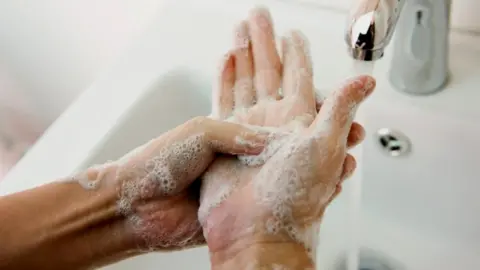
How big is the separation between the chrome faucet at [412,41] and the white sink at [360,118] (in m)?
0.02

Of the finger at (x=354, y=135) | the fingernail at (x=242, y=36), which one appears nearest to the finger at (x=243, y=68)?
the fingernail at (x=242, y=36)

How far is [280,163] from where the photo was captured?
49 cm

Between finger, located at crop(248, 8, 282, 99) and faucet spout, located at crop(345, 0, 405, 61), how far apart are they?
11 centimetres

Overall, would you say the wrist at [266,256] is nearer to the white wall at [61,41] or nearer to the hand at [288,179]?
the hand at [288,179]

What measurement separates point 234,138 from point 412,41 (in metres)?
0.21

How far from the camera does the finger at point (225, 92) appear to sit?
601 millimetres

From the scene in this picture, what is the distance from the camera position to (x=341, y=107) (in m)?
0.49

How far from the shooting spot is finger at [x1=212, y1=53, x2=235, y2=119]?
1.97 feet

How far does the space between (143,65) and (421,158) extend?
11.8 inches

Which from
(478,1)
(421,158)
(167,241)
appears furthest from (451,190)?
(167,241)

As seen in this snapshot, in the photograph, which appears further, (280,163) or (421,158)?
(421,158)

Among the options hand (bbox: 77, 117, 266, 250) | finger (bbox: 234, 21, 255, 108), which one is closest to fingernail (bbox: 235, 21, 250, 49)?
finger (bbox: 234, 21, 255, 108)

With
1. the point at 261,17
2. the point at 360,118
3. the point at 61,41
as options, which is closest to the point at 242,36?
the point at 261,17

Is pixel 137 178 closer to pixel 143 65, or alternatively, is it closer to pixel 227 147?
pixel 227 147
